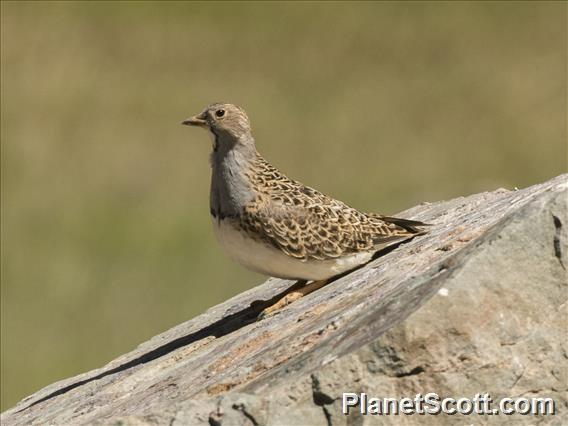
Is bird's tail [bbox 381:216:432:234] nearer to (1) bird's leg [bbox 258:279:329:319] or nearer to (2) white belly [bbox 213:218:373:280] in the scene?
(2) white belly [bbox 213:218:373:280]

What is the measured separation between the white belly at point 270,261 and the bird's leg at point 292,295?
0.28 ft

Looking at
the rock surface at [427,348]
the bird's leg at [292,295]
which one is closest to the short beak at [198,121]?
the bird's leg at [292,295]

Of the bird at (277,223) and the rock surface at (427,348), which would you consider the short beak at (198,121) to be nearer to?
the bird at (277,223)

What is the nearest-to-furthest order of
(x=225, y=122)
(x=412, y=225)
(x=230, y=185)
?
1. (x=230, y=185)
2. (x=412, y=225)
3. (x=225, y=122)

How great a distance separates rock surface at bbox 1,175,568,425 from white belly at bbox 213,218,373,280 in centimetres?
133

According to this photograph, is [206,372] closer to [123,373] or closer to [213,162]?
[123,373]

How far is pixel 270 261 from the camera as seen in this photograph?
35.3ft

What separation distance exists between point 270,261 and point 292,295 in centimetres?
29

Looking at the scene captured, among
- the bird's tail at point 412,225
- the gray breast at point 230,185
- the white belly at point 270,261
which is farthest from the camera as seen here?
the bird's tail at point 412,225

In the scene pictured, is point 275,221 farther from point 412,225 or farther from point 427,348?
point 427,348

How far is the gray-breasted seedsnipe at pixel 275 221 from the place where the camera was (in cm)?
1077

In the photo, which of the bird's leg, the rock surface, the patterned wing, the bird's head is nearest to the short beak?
the bird's head

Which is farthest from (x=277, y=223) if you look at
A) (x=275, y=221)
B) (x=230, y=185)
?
(x=230, y=185)

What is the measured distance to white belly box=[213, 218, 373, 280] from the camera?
1074 cm
